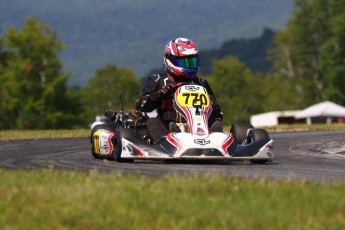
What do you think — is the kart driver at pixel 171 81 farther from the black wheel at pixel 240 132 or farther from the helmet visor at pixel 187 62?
the black wheel at pixel 240 132

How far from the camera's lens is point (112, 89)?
17388 centimetres

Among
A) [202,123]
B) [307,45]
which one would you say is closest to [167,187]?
[202,123]

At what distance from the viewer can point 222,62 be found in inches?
5408

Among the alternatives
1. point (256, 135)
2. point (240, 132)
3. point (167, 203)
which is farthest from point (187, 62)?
point (167, 203)

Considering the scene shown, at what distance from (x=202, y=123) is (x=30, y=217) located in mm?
7510

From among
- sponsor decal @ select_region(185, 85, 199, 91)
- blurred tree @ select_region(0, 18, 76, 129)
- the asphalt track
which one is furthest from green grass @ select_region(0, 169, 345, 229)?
blurred tree @ select_region(0, 18, 76, 129)

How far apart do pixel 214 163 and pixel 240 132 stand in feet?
3.57

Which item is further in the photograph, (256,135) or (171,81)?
(171,81)

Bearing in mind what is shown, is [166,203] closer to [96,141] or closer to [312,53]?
[96,141]

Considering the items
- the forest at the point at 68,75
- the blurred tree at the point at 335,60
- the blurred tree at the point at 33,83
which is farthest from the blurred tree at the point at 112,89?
the blurred tree at the point at 335,60

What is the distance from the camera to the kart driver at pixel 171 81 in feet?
54.9

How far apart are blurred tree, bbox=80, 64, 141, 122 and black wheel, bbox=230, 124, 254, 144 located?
144 metres

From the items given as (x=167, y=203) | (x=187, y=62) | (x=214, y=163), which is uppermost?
(x=187, y=62)

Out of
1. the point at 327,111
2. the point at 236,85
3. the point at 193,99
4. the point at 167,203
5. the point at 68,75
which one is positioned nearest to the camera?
the point at 167,203
